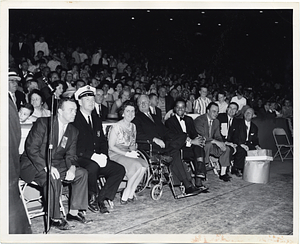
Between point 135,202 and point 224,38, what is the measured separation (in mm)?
8817

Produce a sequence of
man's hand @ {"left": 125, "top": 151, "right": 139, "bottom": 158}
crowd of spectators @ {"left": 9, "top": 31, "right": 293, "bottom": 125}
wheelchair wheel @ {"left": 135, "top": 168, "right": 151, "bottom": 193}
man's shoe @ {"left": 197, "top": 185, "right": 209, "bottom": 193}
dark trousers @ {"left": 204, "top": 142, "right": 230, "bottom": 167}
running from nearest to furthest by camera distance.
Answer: man's hand @ {"left": 125, "top": 151, "right": 139, "bottom": 158} < wheelchair wheel @ {"left": 135, "top": 168, "right": 151, "bottom": 193} < man's shoe @ {"left": 197, "top": 185, "right": 209, "bottom": 193} < dark trousers @ {"left": 204, "top": 142, "right": 230, "bottom": 167} < crowd of spectators @ {"left": 9, "top": 31, "right": 293, "bottom": 125}

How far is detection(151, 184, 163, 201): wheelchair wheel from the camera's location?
17.2 ft

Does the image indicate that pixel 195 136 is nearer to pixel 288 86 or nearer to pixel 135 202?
pixel 135 202

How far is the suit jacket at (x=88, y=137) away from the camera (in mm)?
4762

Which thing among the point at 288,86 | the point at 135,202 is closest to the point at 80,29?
the point at 288,86

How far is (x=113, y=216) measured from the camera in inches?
182

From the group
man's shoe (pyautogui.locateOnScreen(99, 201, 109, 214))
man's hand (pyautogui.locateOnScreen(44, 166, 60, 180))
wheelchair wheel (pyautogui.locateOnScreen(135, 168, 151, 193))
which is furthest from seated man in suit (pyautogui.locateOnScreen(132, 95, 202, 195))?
man's hand (pyautogui.locateOnScreen(44, 166, 60, 180))

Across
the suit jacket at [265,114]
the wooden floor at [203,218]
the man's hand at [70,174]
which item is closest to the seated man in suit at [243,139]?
the wooden floor at [203,218]

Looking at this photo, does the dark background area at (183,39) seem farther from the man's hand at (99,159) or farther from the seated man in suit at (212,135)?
the man's hand at (99,159)

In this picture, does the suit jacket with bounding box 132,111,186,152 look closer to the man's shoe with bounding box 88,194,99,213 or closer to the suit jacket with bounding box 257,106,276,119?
the man's shoe with bounding box 88,194,99,213

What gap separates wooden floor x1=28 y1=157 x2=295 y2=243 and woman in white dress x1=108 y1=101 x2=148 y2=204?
9.1 inches

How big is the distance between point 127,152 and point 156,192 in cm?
72

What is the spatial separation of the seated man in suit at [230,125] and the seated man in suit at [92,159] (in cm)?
268

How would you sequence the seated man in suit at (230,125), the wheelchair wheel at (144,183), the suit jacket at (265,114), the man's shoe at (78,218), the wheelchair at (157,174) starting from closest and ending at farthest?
the man's shoe at (78,218) < the wheelchair at (157,174) < the wheelchair wheel at (144,183) < the seated man in suit at (230,125) < the suit jacket at (265,114)
